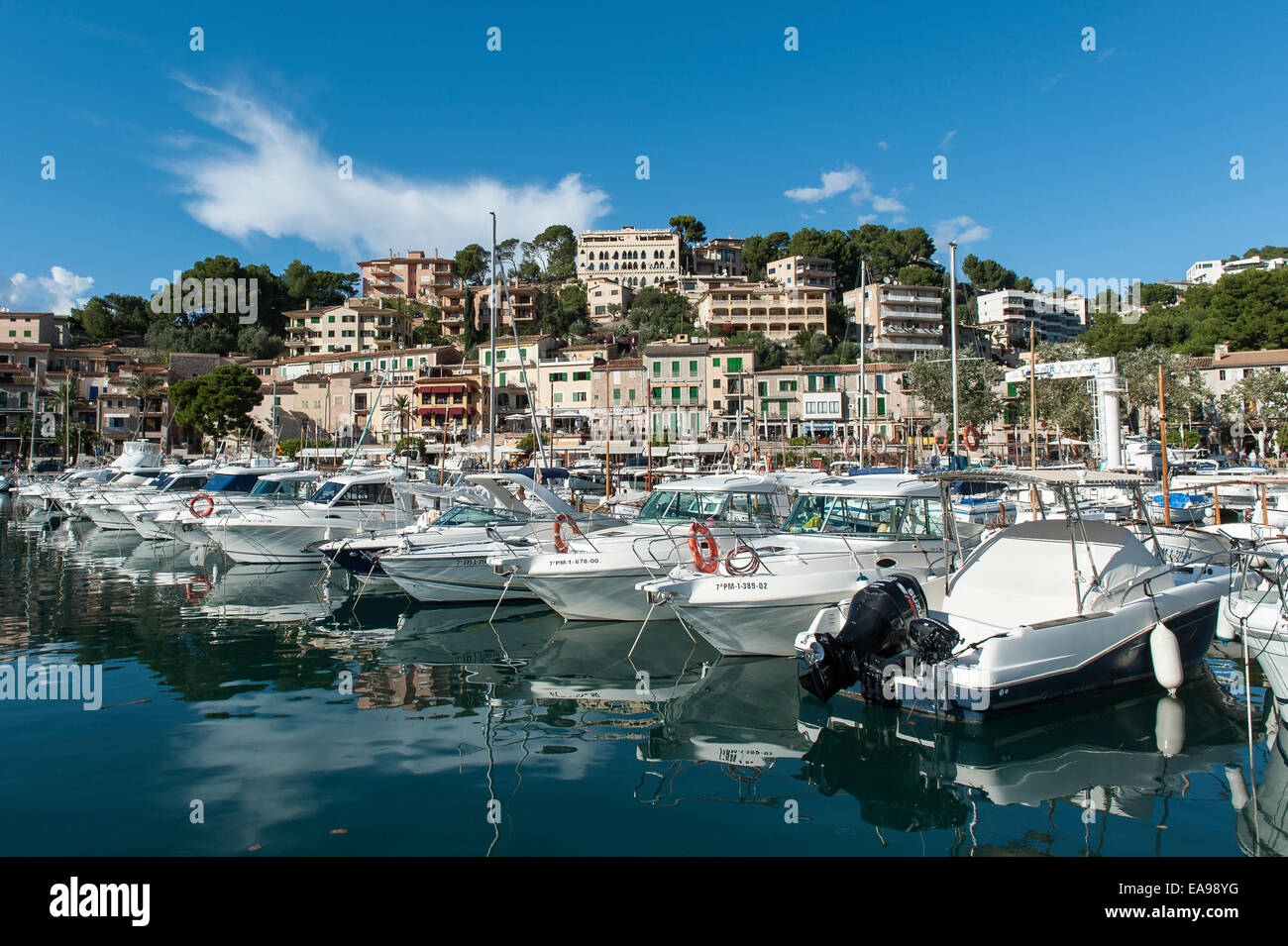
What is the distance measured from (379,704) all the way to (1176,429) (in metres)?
66.0

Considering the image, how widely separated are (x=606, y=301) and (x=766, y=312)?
19785 millimetres

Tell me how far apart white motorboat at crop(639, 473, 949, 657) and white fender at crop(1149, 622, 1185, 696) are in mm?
2909

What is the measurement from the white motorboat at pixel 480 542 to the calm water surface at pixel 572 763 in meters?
3.41

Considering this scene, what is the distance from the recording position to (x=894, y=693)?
9953 mm

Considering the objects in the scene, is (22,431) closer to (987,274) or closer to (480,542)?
(480,542)

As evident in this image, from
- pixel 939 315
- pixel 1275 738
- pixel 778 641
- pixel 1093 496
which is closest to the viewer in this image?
pixel 1275 738

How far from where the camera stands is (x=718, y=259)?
119 meters

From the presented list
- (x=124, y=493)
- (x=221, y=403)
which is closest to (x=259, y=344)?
(x=221, y=403)

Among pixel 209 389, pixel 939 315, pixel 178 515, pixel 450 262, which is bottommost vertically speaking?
pixel 178 515

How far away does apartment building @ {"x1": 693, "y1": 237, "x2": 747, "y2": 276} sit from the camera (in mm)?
118375

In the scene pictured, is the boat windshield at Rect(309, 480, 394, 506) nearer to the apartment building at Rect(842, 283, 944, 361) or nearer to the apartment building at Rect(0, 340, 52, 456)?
the apartment building at Rect(0, 340, 52, 456)

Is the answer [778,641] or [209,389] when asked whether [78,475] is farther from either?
[778,641]

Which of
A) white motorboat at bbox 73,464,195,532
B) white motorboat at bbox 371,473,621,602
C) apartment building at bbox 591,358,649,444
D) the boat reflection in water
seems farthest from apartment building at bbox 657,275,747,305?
the boat reflection in water
